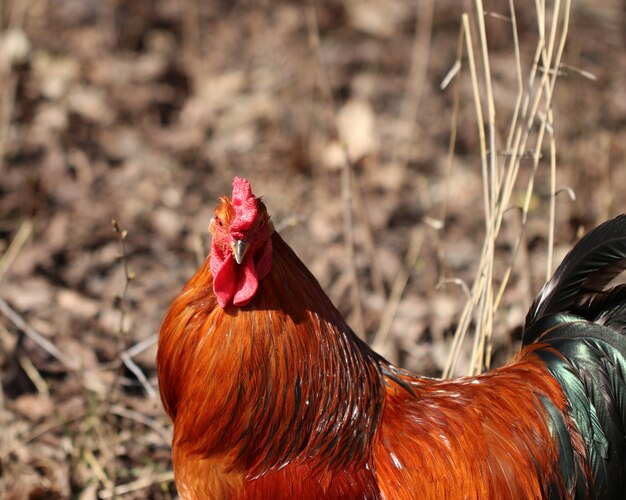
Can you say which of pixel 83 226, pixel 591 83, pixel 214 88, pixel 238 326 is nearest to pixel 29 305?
pixel 83 226

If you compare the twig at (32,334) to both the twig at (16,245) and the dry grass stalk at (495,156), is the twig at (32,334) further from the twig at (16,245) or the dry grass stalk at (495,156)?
the dry grass stalk at (495,156)

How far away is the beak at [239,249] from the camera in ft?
8.48

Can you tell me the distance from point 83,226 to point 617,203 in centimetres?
364

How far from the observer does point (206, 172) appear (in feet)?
20.4

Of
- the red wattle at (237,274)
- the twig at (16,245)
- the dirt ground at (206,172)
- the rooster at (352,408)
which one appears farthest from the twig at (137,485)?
the twig at (16,245)

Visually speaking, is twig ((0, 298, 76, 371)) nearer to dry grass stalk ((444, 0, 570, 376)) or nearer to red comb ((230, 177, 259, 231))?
red comb ((230, 177, 259, 231))

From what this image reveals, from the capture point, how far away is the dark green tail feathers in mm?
2828

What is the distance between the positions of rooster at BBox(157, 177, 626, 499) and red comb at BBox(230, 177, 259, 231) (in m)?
0.16

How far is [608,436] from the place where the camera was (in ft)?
9.36

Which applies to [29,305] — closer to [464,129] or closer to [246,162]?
[246,162]

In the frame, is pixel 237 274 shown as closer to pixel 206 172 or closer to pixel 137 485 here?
pixel 137 485

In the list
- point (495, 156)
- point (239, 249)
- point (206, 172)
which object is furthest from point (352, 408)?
point (206, 172)

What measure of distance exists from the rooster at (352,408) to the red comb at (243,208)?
0.54ft

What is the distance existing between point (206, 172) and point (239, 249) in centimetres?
371
